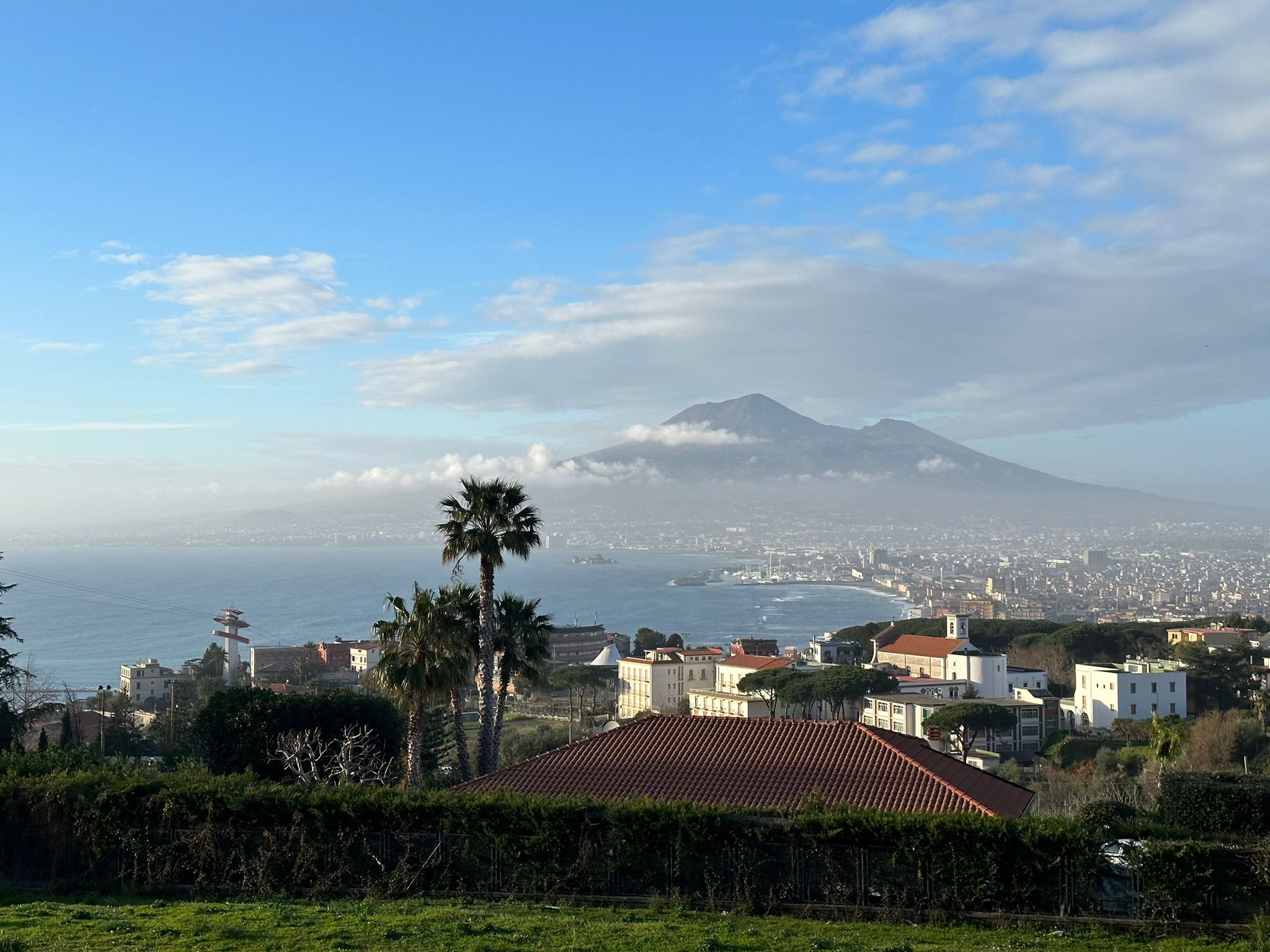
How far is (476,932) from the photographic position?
8.50 metres

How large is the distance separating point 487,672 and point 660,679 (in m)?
48.7

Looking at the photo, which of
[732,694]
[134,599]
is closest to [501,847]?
[732,694]

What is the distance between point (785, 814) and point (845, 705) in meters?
44.7

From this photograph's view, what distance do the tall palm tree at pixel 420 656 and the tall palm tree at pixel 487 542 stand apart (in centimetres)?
46

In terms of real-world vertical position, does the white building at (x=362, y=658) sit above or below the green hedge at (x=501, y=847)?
below

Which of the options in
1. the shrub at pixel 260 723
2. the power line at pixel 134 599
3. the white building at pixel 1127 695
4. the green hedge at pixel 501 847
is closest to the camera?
A: the green hedge at pixel 501 847

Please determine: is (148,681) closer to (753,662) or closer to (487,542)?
(753,662)

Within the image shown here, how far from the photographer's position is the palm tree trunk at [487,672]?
2242cm

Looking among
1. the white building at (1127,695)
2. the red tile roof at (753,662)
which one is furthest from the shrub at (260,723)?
the white building at (1127,695)

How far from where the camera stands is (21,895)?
426 inches

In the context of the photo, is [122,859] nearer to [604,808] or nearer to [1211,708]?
[604,808]

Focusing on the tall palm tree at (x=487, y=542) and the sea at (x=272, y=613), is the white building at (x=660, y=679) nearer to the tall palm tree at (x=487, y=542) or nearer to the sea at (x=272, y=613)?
the sea at (x=272, y=613)

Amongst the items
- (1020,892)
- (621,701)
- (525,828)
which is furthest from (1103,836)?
(621,701)

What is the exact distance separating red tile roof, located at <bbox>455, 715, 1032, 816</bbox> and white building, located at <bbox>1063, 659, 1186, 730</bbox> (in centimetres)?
4349
